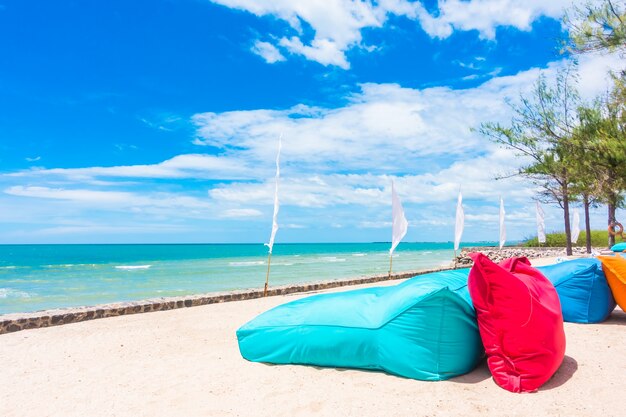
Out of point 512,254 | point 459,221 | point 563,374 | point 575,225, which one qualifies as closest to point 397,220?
point 459,221

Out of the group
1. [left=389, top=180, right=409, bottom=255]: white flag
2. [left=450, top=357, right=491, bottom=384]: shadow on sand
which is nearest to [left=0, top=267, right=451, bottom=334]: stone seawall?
[left=389, top=180, right=409, bottom=255]: white flag

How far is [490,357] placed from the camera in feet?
12.0

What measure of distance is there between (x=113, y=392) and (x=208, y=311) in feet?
13.1

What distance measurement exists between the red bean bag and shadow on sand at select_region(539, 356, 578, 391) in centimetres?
8

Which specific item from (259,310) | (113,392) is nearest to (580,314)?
(259,310)

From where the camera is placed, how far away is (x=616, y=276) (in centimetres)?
567

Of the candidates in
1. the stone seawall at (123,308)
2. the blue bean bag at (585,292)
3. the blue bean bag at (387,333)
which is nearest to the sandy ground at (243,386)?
the blue bean bag at (387,333)

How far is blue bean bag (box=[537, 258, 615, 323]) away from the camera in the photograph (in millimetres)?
5719

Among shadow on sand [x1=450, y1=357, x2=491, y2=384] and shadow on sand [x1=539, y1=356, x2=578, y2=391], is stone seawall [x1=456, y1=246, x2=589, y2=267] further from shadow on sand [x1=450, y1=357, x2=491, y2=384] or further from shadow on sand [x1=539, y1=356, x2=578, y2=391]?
shadow on sand [x1=450, y1=357, x2=491, y2=384]

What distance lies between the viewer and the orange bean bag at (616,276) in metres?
5.64

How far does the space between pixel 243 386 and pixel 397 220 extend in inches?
345

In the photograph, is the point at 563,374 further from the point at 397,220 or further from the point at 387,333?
the point at 397,220

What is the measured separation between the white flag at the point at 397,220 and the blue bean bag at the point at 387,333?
7.41 meters

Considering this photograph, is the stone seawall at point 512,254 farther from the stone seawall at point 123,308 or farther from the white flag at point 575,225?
the stone seawall at point 123,308
